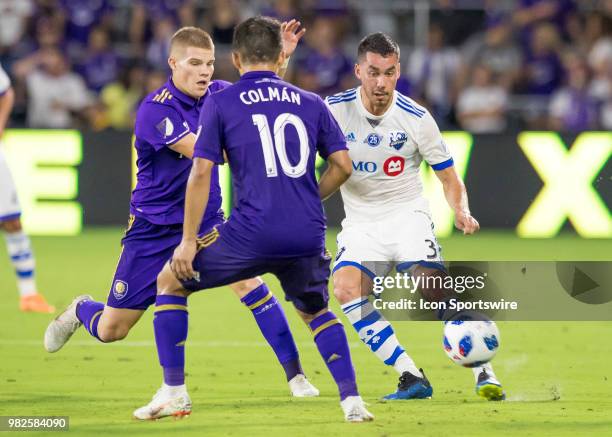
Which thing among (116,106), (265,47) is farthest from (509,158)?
(265,47)

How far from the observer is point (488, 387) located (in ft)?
23.5

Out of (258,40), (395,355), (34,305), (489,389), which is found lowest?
(34,305)

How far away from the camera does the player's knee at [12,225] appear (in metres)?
10.8

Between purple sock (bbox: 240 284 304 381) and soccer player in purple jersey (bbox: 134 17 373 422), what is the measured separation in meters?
0.95

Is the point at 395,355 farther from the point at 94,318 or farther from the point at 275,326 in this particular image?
the point at 94,318

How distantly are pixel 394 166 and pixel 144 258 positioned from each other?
1.59 metres

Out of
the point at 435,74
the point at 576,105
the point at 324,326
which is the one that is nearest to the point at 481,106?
the point at 435,74

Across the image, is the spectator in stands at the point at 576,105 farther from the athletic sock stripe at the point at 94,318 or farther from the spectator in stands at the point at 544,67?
the athletic sock stripe at the point at 94,318

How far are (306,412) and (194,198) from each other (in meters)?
1.42

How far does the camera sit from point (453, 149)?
16.2 m

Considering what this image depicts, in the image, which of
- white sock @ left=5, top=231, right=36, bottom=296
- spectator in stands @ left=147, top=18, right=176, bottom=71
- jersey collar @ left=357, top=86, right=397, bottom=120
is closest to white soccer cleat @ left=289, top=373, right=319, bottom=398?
jersey collar @ left=357, top=86, right=397, bottom=120

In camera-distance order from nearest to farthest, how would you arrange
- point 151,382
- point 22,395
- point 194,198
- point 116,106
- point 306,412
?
1. point 194,198
2. point 306,412
3. point 22,395
4. point 151,382
5. point 116,106

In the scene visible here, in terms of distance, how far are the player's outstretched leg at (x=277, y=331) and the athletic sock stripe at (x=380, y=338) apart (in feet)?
1.37

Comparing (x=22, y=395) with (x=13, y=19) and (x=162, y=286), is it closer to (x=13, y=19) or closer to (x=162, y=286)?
(x=162, y=286)
